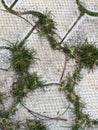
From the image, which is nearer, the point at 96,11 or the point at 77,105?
the point at 77,105

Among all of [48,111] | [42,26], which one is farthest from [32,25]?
[48,111]

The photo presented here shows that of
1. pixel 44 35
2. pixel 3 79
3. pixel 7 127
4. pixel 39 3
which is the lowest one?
pixel 7 127

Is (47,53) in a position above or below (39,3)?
below

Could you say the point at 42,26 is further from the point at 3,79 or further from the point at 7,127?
the point at 7,127

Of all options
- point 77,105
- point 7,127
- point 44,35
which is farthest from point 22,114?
point 44,35

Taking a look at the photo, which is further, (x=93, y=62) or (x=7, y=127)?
(x=93, y=62)

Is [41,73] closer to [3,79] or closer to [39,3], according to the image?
[3,79]
